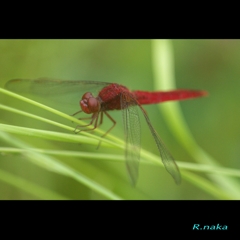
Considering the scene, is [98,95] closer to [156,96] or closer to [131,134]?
[156,96]

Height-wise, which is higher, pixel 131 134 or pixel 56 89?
pixel 56 89

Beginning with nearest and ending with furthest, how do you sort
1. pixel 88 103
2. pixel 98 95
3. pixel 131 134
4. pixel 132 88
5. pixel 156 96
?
pixel 131 134
pixel 88 103
pixel 98 95
pixel 156 96
pixel 132 88

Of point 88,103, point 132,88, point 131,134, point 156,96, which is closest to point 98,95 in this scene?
point 88,103

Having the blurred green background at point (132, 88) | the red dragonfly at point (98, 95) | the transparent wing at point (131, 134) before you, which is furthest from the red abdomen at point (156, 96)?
the blurred green background at point (132, 88)

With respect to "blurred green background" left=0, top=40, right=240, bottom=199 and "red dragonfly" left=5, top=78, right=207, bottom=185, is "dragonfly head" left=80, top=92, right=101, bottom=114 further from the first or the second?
"blurred green background" left=0, top=40, right=240, bottom=199

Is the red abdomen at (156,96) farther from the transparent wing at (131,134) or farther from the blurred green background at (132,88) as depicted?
the blurred green background at (132,88)

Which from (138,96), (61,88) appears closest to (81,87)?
(61,88)

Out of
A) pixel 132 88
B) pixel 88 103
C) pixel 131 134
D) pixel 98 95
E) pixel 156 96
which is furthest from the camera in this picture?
pixel 132 88

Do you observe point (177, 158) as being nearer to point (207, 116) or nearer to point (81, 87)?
point (207, 116)
